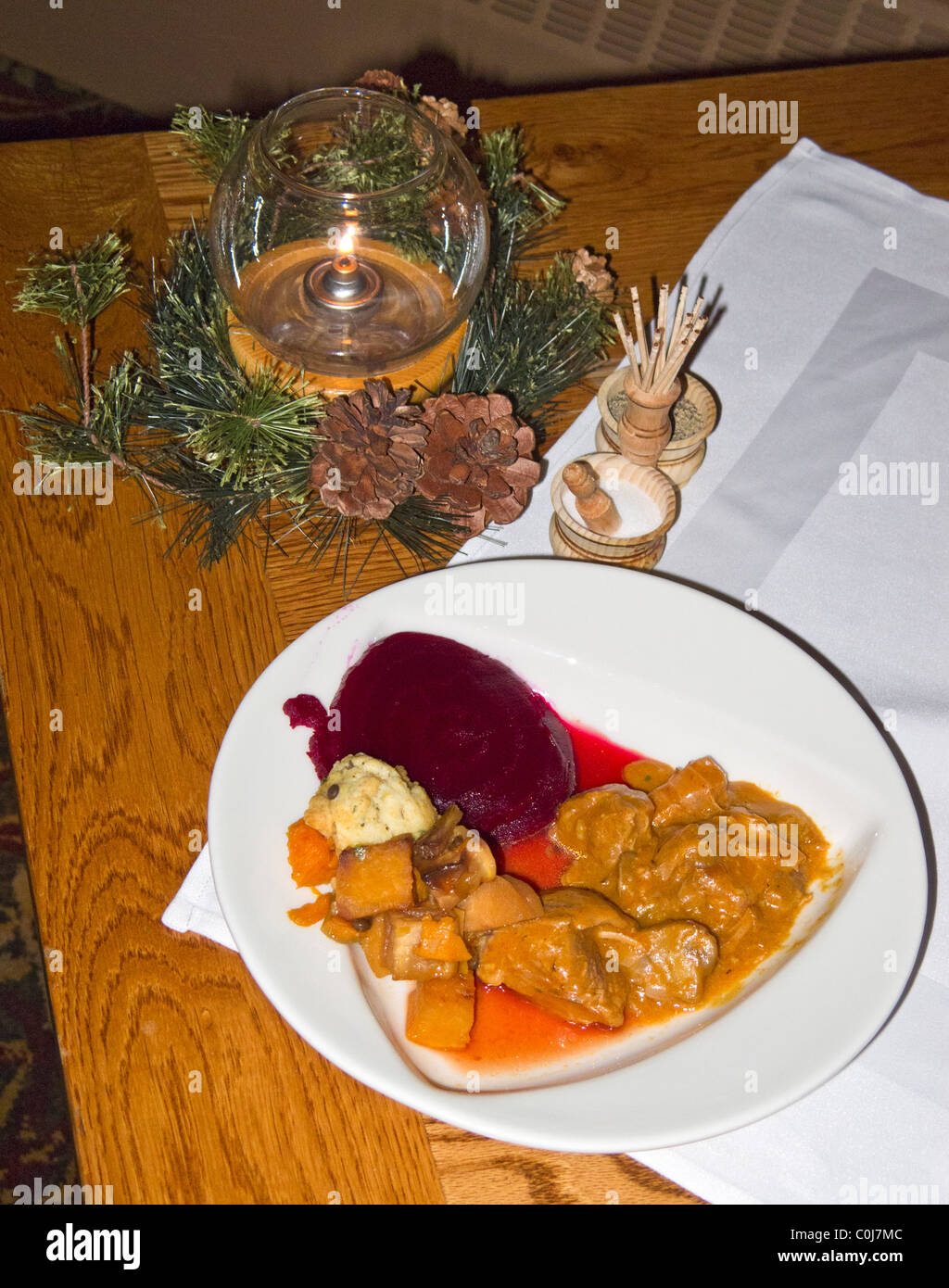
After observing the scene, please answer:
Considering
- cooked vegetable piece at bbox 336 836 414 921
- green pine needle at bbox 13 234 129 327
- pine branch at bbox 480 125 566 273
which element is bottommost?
cooked vegetable piece at bbox 336 836 414 921

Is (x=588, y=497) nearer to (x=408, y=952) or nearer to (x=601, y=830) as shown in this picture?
(x=601, y=830)

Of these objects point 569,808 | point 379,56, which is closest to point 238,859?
point 569,808

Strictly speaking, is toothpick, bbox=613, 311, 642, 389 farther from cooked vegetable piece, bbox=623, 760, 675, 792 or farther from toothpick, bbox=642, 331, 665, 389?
cooked vegetable piece, bbox=623, 760, 675, 792

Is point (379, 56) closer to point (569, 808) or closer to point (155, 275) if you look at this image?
point (155, 275)

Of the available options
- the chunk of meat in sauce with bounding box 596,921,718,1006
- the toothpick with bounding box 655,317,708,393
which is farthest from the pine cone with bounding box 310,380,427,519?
the chunk of meat in sauce with bounding box 596,921,718,1006

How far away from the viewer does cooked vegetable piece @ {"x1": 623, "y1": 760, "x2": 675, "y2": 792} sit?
39.1 inches

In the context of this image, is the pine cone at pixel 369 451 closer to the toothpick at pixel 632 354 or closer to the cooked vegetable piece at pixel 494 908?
the toothpick at pixel 632 354

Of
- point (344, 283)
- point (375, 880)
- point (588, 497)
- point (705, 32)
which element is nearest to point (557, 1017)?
point (375, 880)

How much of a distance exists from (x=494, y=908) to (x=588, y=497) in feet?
1.18

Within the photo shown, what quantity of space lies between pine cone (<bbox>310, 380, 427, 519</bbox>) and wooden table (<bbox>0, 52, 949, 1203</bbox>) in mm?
107

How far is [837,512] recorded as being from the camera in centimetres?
114

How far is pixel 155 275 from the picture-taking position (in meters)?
1.22

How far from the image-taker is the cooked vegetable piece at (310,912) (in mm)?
869

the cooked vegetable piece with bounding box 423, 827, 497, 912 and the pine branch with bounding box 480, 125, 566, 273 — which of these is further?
the pine branch with bounding box 480, 125, 566, 273
